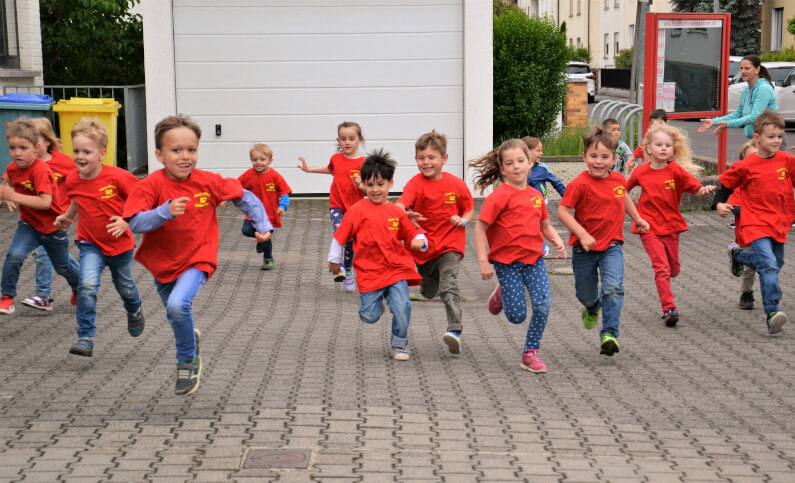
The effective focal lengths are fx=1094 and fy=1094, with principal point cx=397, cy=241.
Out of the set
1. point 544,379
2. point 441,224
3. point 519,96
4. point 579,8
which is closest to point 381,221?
point 441,224

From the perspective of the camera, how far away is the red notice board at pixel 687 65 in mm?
14977

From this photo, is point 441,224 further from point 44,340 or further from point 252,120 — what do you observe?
point 252,120

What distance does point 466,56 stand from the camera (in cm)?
1545

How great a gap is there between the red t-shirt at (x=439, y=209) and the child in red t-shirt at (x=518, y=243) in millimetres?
767

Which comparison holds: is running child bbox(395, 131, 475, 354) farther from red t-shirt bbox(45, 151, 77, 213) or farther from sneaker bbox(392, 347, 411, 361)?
red t-shirt bbox(45, 151, 77, 213)

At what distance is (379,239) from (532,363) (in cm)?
126

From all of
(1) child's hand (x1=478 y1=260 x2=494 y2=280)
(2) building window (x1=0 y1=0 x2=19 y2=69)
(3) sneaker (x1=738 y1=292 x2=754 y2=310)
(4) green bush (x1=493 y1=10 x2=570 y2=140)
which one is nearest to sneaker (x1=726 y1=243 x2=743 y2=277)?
(3) sneaker (x1=738 y1=292 x2=754 y2=310)

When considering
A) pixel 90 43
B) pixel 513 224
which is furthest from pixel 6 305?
pixel 90 43

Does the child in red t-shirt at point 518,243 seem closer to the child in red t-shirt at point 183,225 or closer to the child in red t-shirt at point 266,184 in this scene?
the child in red t-shirt at point 183,225

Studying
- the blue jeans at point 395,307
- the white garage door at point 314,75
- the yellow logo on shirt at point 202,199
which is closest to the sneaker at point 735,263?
the blue jeans at point 395,307

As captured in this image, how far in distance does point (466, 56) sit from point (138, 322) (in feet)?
29.8

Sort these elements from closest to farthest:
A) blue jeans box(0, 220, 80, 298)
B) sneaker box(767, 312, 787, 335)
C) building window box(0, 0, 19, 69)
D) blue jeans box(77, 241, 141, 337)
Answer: blue jeans box(77, 241, 141, 337) < sneaker box(767, 312, 787, 335) < blue jeans box(0, 220, 80, 298) < building window box(0, 0, 19, 69)

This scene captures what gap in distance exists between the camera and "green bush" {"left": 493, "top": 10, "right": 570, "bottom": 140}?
68.3 feet

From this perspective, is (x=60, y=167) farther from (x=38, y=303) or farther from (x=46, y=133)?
(x=38, y=303)
